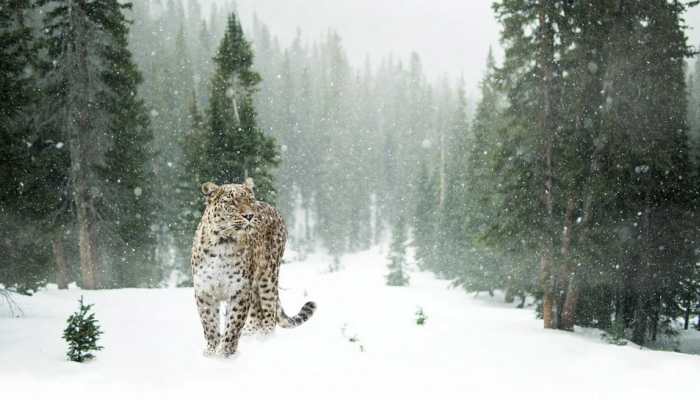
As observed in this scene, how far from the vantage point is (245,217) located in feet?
17.1

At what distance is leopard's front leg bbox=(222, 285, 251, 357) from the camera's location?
19.8 ft

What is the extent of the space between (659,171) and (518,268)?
6680mm

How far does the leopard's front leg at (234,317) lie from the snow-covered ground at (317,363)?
189 millimetres

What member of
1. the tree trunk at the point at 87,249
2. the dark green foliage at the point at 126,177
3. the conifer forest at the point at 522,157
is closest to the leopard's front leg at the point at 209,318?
the conifer forest at the point at 522,157

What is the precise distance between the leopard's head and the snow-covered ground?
5.89 ft

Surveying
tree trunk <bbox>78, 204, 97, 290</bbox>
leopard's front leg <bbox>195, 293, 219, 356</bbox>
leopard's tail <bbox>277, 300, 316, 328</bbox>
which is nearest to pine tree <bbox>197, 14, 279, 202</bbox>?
tree trunk <bbox>78, 204, 97, 290</bbox>

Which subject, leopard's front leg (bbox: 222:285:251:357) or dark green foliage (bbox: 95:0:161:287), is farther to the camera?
dark green foliage (bbox: 95:0:161:287)

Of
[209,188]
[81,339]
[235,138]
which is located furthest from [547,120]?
[235,138]

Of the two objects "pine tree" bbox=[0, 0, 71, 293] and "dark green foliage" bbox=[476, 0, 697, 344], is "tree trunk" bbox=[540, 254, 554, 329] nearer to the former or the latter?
"dark green foliage" bbox=[476, 0, 697, 344]

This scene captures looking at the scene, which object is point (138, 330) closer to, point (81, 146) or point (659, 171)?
point (81, 146)

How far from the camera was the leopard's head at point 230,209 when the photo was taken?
524 centimetres

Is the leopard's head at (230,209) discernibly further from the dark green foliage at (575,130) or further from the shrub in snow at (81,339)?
the dark green foliage at (575,130)

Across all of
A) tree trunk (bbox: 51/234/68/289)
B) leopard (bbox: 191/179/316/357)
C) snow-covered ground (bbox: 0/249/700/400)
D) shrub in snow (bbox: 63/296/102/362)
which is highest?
leopard (bbox: 191/179/316/357)

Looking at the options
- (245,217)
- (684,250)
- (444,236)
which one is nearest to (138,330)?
(245,217)
